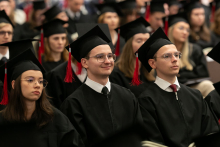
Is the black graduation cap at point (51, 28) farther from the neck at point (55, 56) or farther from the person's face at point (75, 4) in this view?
the person's face at point (75, 4)

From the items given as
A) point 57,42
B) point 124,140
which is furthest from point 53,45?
point 124,140

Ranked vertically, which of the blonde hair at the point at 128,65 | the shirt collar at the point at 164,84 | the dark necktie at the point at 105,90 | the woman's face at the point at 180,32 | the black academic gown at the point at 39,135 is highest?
the woman's face at the point at 180,32

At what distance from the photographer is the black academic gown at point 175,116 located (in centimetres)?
328

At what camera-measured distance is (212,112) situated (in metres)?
3.61

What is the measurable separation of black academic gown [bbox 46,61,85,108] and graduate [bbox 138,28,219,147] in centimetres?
111

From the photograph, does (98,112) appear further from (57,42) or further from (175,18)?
(175,18)

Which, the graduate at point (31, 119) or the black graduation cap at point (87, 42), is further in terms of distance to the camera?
the black graduation cap at point (87, 42)

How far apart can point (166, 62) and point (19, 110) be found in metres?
1.51

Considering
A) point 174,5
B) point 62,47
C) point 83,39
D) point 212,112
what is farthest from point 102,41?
point 174,5

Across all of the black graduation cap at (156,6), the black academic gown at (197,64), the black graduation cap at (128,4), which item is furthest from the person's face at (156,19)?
the black academic gown at (197,64)

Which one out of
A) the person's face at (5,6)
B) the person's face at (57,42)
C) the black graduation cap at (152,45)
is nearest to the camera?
the black graduation cap at (152,45)

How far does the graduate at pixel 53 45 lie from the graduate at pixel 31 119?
6.28 feet

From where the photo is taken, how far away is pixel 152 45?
3.58 metres

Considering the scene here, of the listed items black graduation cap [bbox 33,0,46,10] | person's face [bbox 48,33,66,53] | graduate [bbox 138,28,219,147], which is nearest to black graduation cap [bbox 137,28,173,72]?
graduate [bbox 138,28,219,147]
